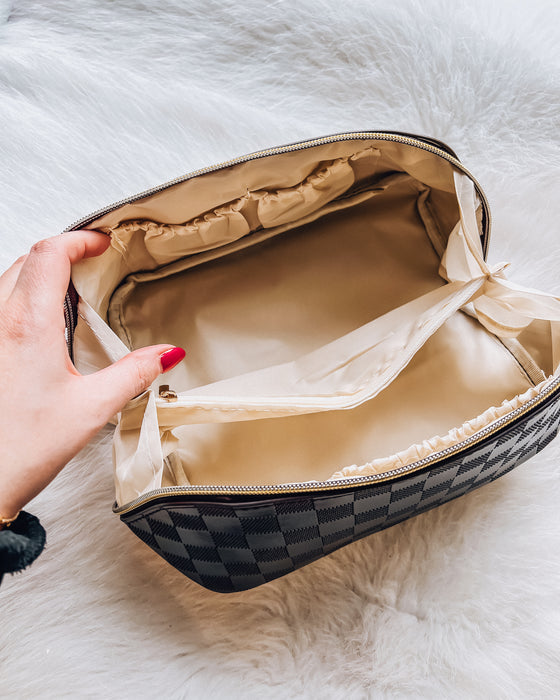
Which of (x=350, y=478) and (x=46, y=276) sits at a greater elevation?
(x=46, y=276)

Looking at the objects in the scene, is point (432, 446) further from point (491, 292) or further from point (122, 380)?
point (122, 380)

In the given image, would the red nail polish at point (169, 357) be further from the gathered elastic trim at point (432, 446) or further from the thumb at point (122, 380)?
the gathered elastic trim at point (432, 446)

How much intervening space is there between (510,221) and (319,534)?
0.44 meters

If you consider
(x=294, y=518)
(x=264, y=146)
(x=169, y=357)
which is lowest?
(x=294, y=518)

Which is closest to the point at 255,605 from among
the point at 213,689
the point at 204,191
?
the point at 213,689

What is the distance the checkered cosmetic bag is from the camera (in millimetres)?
541

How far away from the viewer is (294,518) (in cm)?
53

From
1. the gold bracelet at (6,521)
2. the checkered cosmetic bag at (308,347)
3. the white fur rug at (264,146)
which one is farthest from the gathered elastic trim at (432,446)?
the gold bracelet at (6,521)

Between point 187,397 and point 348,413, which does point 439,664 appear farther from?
point 187,397

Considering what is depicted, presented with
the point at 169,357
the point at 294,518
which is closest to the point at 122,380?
the point at 169,357

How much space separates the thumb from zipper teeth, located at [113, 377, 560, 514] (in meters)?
0.07

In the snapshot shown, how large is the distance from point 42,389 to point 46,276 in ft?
0.30

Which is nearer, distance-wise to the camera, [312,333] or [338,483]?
[338,483]

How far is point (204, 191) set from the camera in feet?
1.91
